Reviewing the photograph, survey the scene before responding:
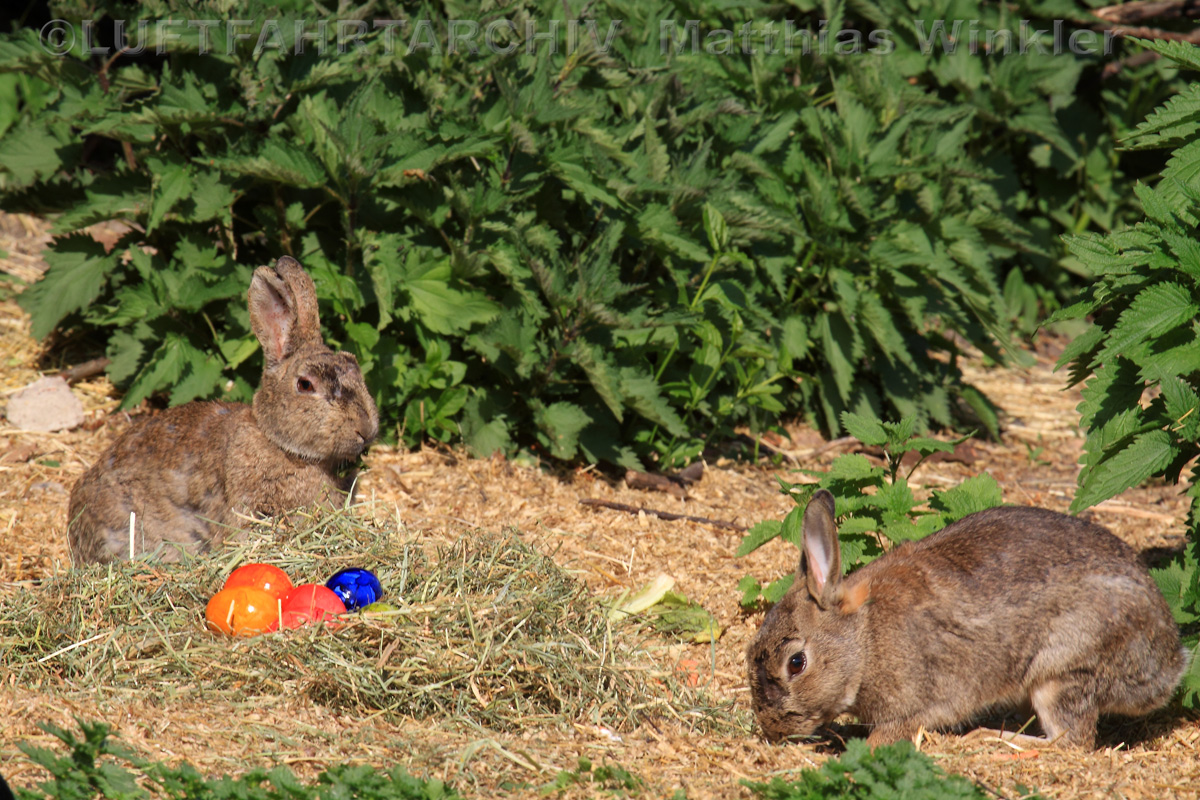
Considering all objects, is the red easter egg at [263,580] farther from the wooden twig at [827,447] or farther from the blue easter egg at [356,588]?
the wooden twig at [827,447]

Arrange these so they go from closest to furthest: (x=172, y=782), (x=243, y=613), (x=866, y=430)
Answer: (x=172, y=782) < (x=243, y=613) < (x=866, y=430)

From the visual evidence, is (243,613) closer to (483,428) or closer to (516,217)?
(483,428)

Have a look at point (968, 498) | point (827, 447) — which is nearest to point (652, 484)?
point (827, 447)

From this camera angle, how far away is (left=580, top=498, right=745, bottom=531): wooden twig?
19.9 ft

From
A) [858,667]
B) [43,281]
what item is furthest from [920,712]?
[43,281]

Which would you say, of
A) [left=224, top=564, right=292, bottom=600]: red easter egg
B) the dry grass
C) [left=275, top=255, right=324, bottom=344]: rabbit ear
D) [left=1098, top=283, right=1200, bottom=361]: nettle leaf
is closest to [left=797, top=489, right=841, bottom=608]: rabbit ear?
the dry grass

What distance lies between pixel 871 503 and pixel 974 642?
815 mm

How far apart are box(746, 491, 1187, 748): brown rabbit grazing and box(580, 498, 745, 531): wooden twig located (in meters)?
1.67

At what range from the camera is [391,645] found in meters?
4.22

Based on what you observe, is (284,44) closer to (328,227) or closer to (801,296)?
(328,227)

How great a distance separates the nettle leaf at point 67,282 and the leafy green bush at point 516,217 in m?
0.01

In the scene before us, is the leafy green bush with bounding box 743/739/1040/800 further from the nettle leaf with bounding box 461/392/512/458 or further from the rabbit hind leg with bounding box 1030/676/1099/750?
the nettle leaf with bounding box 461/392/512/458

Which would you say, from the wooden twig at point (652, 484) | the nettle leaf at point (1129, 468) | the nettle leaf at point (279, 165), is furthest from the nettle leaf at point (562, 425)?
the nettle leaf at point (1129, 468)

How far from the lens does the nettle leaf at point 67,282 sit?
20.7ft
